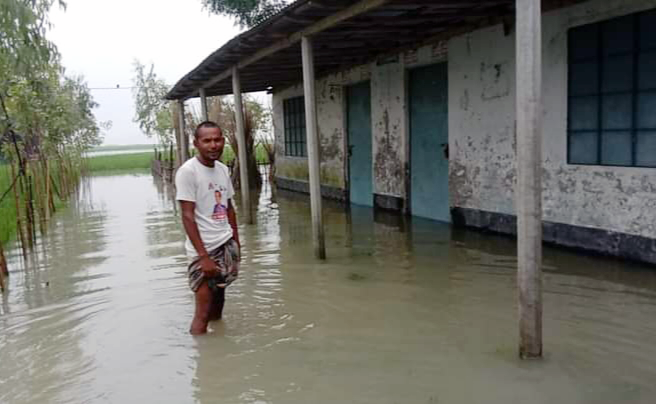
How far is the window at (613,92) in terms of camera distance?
555cm

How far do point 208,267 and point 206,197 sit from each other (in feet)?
1.51

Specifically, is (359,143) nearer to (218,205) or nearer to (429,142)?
(429,142)

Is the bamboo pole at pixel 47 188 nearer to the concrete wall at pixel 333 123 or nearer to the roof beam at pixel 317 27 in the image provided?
the roof beam at pixel 317 27

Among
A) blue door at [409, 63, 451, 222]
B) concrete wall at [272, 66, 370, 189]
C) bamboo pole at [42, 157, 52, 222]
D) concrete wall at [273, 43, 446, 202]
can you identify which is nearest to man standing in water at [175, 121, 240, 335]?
blue door at [409, 63, 451, 222]

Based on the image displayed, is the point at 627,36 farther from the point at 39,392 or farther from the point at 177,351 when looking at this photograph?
the point at 39,392

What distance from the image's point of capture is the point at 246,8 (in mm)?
18172

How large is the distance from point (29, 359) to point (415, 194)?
6.42 metres

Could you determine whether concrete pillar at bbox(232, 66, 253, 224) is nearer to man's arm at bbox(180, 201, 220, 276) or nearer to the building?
the building

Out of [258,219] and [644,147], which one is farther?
[258,219]

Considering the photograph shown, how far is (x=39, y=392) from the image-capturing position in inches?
140

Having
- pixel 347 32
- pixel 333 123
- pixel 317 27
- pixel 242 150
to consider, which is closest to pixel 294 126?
pixel 333 123

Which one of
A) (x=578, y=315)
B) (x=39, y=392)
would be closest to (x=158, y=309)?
(x=39, y=392)

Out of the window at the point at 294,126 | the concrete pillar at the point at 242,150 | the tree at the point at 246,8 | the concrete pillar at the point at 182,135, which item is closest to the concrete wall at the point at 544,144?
the concrete pillar at the point at 242,150

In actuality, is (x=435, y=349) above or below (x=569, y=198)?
below
